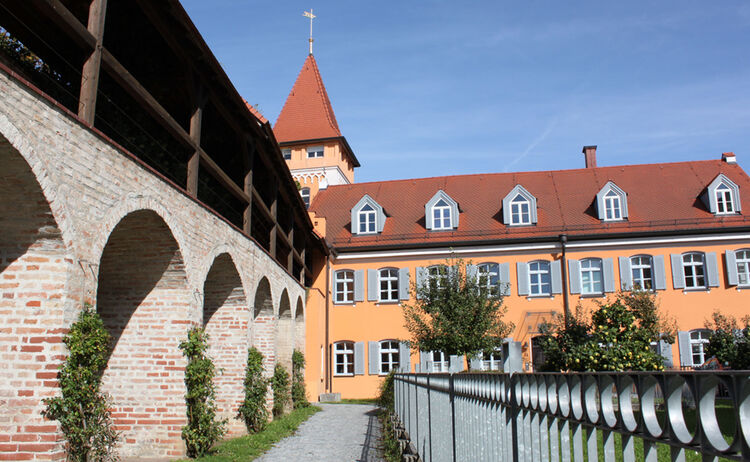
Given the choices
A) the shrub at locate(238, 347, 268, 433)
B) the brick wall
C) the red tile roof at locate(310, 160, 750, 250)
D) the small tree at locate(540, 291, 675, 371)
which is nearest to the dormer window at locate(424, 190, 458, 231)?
the red tile roof at locate(310, 160, 750, 250)

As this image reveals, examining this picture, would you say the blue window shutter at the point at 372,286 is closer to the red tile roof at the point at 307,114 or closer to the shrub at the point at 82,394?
the red tile roof at the point at 307,114

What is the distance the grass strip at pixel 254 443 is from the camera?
31.7 feet

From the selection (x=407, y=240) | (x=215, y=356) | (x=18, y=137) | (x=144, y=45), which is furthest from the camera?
(x=407, y=240)

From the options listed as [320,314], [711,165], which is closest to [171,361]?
[320,314]

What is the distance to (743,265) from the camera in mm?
24344

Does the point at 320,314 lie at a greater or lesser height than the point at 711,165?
lesser

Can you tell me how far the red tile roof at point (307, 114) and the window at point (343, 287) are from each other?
34.1ft

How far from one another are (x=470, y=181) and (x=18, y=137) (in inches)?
1026

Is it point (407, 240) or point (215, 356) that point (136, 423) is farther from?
point (407, 240)

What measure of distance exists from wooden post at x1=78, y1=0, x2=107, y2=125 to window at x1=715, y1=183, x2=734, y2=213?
25421mm

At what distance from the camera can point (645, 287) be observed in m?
24.4

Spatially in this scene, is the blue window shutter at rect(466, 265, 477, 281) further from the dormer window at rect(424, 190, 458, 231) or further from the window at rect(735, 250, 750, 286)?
the window at rect(735, 250, 750, 286)

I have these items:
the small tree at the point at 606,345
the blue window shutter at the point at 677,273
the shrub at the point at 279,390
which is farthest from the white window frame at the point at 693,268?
the shrub at the point at 279,390

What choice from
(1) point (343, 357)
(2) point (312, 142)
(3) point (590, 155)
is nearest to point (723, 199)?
(3) point (590, 155)
